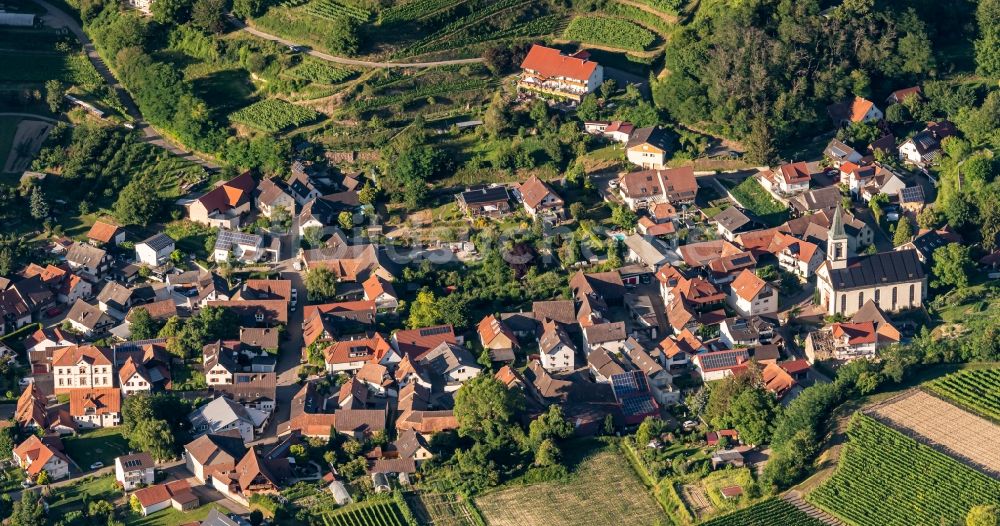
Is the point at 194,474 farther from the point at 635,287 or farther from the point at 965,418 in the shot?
the point at 965,418

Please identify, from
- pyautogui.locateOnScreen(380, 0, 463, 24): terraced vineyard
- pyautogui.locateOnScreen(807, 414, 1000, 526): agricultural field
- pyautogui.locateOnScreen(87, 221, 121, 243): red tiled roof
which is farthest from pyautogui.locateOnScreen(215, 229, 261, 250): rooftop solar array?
pyautogui.locateOnScreen(807, 414, 1000, 526): agricultural field

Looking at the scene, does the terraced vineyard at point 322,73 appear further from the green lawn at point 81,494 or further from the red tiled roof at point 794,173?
the green lawn at point 81,494

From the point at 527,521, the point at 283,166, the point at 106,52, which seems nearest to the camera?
the point at 527,521

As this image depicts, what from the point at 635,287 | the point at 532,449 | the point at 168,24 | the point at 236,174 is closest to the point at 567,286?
the point at 635,287

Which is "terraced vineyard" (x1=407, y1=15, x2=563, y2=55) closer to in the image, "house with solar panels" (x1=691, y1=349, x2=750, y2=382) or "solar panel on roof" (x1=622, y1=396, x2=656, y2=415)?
"house with solar panels" (x1=691, y1=349, x2=750, y2=382)

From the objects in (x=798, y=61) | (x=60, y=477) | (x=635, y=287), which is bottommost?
(x=60, y=477)

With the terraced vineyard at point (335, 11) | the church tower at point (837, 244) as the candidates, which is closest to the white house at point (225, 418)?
the church tower at point (837, 244)

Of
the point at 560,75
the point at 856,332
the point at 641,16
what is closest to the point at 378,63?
the point at 560,75
